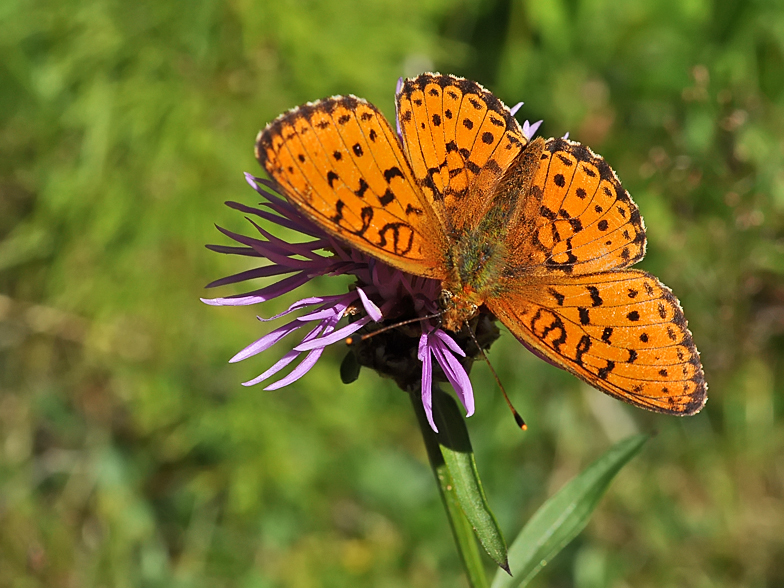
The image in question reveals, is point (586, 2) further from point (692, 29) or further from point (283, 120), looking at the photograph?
point (283, 120)

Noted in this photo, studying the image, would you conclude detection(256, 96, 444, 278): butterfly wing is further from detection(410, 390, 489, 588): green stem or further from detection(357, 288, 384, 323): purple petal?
detection(410, 390, 489, 588): green stem

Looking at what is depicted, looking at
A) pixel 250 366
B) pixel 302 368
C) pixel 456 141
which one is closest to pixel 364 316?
pixel 302 368

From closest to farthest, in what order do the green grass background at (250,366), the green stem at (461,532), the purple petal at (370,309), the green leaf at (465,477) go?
the green leaf at (465,477) < the purple petal at (370,309) < the green stem at (461,532) < the green grass background at (250,366)

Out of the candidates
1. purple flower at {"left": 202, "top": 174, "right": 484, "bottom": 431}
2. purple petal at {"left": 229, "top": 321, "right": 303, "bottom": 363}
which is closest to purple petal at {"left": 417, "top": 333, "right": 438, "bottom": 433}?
purple flower at {"left": 202, "top": 174, "right": 484, "bottom": 431}

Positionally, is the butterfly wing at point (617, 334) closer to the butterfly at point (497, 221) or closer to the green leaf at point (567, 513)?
the butterfly at point (497, 221)

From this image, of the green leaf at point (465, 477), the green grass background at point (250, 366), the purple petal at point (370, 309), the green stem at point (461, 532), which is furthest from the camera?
the green grass background at point (250, 366)

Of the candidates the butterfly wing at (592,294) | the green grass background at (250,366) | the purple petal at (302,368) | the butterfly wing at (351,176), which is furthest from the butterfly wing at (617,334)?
the green grass background at (250,366)

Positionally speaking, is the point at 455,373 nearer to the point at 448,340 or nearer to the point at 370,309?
the point at 448,340
